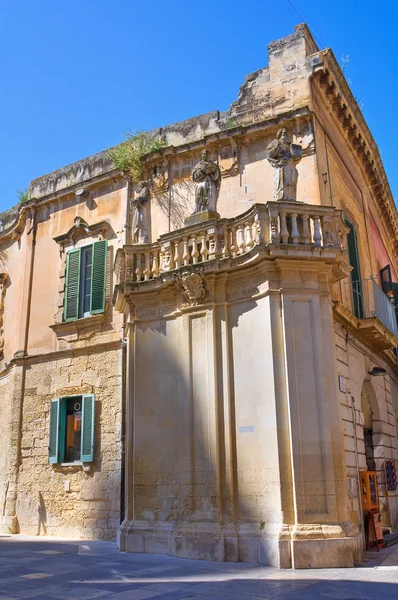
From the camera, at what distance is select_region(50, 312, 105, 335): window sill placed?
13518mm

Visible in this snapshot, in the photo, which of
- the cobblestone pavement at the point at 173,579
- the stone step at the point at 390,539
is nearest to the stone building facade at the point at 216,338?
the cobblestone pavement at the point at 173,579

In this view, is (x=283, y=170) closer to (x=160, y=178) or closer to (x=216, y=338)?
(x=216, y=338)

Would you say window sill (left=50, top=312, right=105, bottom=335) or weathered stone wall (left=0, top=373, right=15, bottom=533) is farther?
weathered stone wall (left=0, top=373, right=15, bottom=533)

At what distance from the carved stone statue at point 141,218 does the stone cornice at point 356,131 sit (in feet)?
14.9

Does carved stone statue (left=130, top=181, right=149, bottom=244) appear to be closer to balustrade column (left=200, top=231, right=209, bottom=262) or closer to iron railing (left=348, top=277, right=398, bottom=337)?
balustrade column (left=200, top=231, right=209, bottom=262)

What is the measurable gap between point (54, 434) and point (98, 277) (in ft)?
12.3

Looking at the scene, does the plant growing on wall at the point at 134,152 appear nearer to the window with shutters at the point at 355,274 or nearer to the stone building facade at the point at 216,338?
the stone building facade at the point at 216,338

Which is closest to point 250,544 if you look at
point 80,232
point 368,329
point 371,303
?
point 368,329

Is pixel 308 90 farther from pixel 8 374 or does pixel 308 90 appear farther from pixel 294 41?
pixel 8 374

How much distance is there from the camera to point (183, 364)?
399 inches

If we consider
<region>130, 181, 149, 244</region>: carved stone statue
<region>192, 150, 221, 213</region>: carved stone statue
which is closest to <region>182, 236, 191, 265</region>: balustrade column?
<region>192, 150, 221, 213</region>: carved stone statue

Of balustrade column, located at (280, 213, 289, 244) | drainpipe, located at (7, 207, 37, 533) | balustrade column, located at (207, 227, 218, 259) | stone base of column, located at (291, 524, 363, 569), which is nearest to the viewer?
stone base of column, located at (291, 524, 363, 569)

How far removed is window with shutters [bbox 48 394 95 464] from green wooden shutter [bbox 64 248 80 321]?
6.63 ft

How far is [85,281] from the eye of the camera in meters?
14.3
